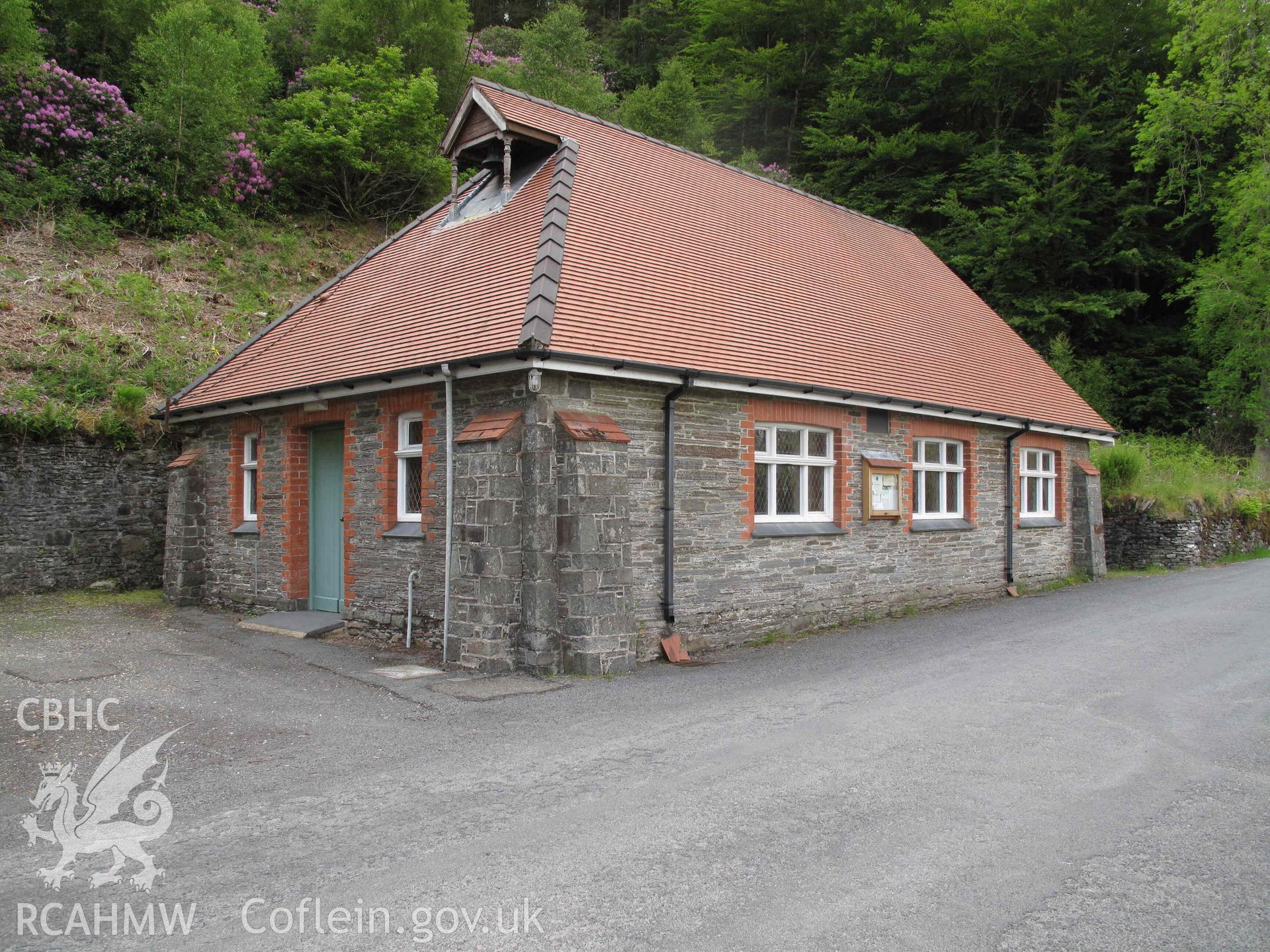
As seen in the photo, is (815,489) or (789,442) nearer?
(789,442)

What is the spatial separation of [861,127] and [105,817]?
117 feet

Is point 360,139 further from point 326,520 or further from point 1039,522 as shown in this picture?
point 1039,522

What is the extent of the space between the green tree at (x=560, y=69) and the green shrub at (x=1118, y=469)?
18464 mm

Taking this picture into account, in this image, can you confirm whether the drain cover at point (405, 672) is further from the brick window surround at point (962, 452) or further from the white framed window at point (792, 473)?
the brick window surround at point (962, 452)

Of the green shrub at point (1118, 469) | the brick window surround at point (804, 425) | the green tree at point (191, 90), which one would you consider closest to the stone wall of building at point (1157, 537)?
the green shrub at point (1118, 469)

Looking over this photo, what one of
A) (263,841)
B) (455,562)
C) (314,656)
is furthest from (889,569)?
(263,841)

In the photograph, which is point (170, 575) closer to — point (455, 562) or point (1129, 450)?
point (455, 562)

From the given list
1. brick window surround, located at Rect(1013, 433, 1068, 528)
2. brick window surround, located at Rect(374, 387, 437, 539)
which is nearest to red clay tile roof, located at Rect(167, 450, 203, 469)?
brick window surround, located at Rect(374, 387, 437, 539)

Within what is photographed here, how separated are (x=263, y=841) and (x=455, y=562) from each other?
18.0 ft

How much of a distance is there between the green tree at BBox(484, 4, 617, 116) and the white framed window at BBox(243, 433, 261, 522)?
17.9 metres

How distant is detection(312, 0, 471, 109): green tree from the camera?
27.8m

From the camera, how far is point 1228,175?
3008 cm

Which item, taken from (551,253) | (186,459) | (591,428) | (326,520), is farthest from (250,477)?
(591,428)

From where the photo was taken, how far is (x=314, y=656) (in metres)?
10.6
